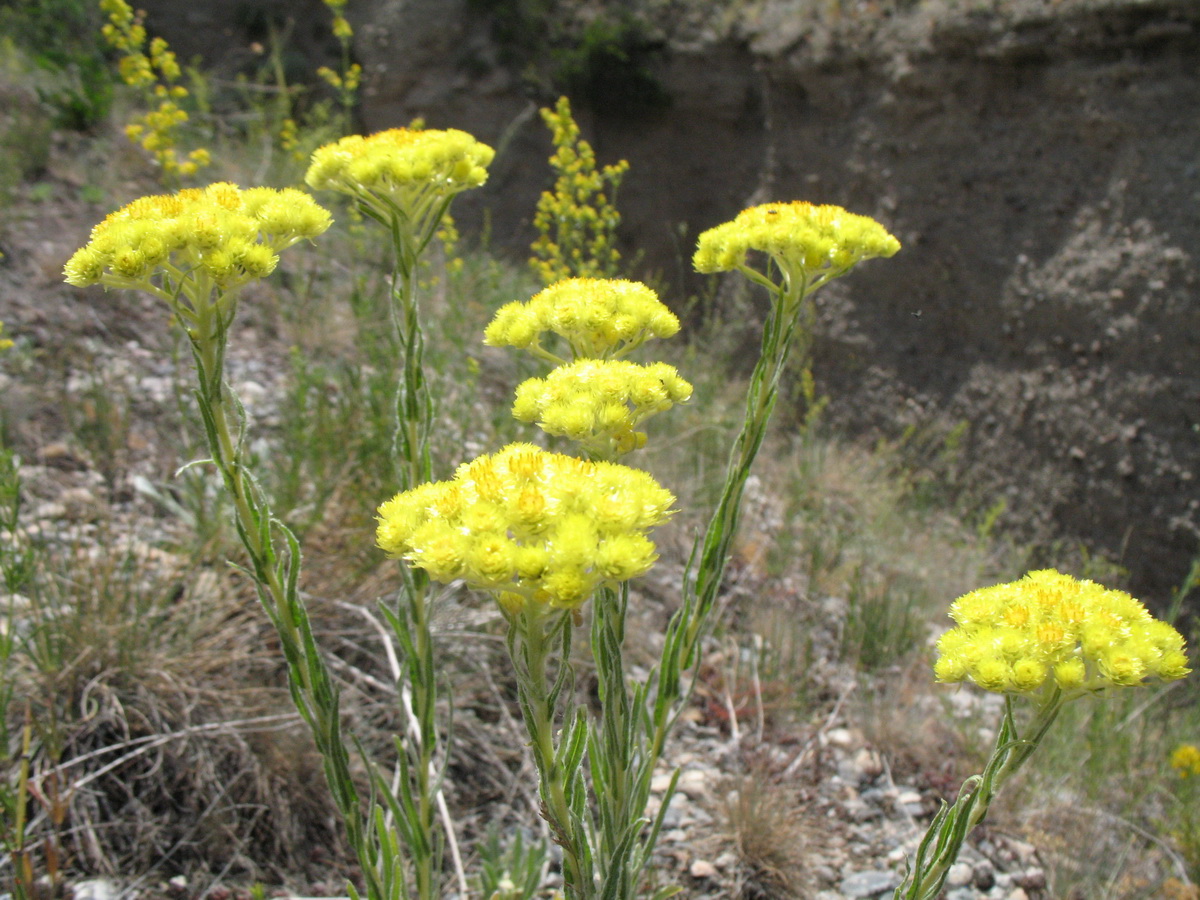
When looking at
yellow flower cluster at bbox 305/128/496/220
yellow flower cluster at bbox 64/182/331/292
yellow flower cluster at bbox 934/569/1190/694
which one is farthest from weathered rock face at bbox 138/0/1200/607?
yellow flower cluster at bbox 934/569/1190/694

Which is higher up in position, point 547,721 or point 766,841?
point 547,721

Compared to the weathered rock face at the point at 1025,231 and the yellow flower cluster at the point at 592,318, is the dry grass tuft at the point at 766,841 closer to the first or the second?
the yellow flower cluster at the point at 592,318

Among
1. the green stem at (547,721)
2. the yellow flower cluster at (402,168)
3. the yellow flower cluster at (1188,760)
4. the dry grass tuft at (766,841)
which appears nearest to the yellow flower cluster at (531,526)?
the green stem at (547,721)

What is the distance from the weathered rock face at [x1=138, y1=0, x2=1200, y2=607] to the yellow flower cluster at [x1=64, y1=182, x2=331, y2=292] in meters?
2.74

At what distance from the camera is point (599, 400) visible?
1.10 m

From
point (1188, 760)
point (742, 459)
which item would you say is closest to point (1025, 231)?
point (1188, 760)

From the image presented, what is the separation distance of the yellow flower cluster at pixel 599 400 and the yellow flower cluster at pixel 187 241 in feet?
1.31

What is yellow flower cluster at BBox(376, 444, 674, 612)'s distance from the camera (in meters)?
0.83

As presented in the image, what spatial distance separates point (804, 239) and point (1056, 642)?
652mm

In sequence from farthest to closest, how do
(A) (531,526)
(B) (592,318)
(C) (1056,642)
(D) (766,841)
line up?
(D) (766,841) < (B) (592,318) < (C) (1056,642) < (A) (531,526)

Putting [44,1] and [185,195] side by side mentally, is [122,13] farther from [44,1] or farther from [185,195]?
[44,1]

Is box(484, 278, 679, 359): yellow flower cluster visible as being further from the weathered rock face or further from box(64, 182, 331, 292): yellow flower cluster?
the weathered rock face

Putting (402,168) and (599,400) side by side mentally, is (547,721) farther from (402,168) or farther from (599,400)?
(402,168)

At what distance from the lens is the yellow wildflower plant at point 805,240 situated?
4.25ft
